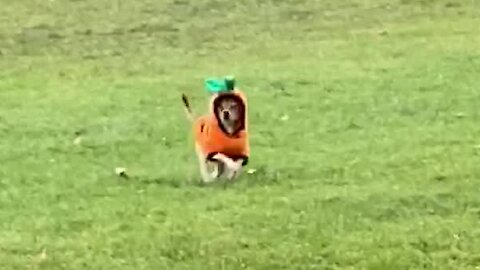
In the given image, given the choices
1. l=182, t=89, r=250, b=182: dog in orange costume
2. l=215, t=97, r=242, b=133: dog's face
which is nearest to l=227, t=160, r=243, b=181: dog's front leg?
l=182, t=89, r=250, b=182: dog in orange costume

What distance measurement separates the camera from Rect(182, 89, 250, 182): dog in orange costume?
15.2 feet

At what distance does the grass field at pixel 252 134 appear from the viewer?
3961mm

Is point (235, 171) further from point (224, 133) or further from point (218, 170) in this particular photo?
point (224, 133)

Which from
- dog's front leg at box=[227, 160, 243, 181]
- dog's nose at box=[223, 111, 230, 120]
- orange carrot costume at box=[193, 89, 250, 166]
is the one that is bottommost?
dog's front leg at box=[227, 160, 243, 181]

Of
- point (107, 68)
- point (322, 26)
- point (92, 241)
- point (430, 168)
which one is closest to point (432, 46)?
point (322, 26)

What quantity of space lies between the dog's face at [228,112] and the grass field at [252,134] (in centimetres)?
23

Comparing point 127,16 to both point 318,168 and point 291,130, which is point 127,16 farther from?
point 318,168

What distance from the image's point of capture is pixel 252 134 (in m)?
5.79

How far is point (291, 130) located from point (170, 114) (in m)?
0.78

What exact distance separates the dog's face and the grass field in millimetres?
233

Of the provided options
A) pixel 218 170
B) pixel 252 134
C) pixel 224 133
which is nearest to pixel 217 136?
pixel 224 133

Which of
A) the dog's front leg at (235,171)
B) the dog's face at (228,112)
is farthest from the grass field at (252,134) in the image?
the dog's face at (228,112)

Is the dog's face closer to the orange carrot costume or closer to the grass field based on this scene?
the orange carrot costume

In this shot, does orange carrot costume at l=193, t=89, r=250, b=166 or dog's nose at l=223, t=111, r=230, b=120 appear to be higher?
dog's nose at l=223, t=111, r=230, b=120
